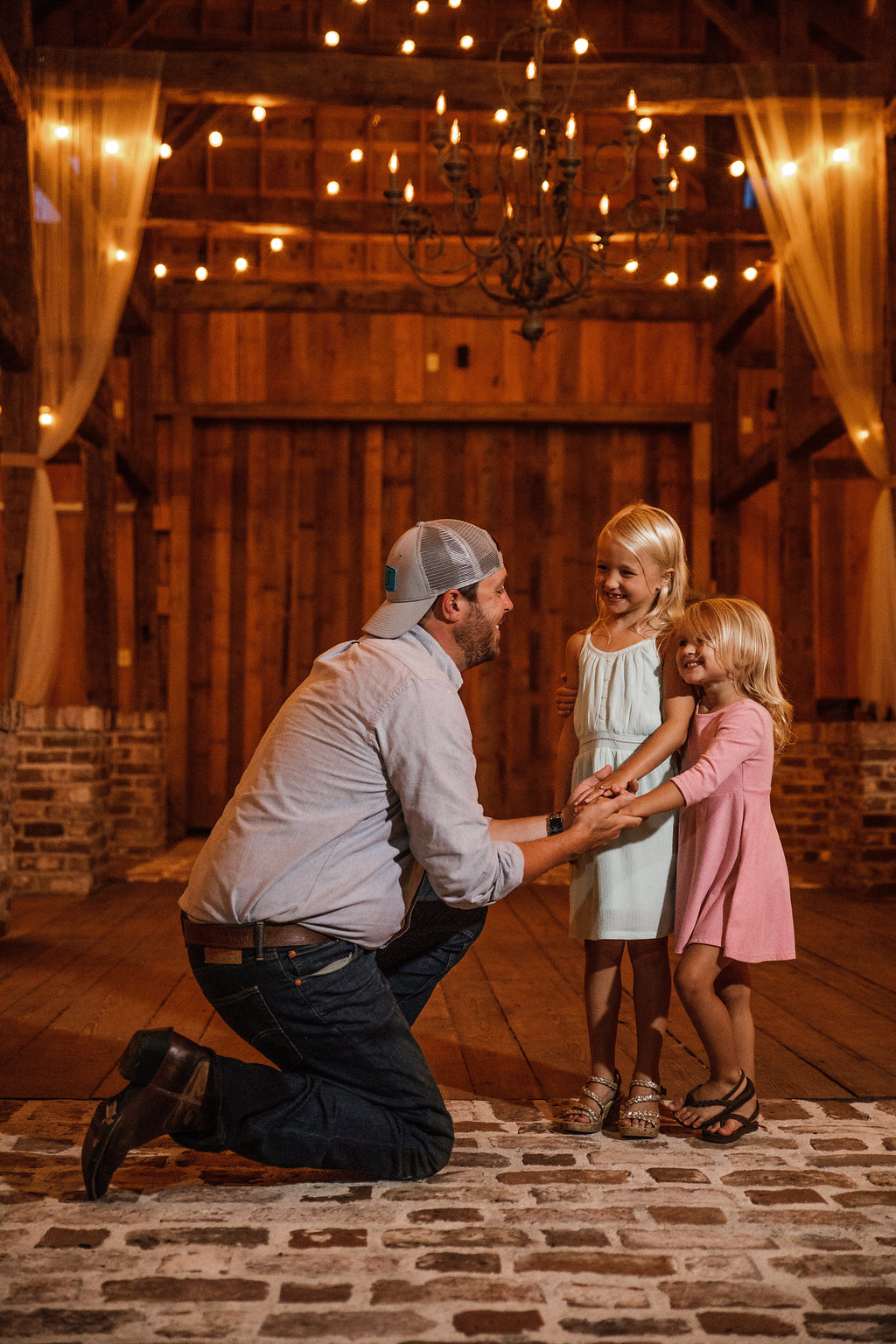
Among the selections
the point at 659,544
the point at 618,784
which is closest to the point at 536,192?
the point at 659,544

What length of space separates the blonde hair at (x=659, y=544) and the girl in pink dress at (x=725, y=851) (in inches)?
2.2

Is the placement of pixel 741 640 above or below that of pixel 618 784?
above

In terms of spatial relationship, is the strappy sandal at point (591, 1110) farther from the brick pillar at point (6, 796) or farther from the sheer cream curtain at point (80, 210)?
the sheer cream curtain at point (80, 210)

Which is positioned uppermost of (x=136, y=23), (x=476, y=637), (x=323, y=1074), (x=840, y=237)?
(x=136, y=23)

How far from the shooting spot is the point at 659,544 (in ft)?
8.43

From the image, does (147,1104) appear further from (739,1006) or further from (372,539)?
(372,539)

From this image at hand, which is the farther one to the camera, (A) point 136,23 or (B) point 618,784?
(A) point 136,23

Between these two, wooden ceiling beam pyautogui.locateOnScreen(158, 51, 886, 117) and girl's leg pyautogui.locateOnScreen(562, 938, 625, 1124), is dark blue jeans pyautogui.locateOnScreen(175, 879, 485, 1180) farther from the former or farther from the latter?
wooden ceiling beam pyautogui.locateOnScreen(158, 51, 886, 117)

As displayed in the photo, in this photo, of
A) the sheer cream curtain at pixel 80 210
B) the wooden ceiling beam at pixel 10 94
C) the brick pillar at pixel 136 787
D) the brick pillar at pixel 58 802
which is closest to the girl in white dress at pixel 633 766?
the sheer cream curtain at pixel 80 210

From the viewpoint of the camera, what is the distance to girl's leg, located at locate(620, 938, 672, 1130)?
2.45 m

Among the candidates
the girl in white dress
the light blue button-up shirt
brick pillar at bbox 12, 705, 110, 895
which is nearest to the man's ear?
the light blue button-up shirt

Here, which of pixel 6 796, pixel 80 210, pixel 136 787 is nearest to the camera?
pixel 6 796

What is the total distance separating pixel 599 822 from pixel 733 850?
34 cm

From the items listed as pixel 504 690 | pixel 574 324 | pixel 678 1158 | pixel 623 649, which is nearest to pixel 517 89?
pixel 574 324
